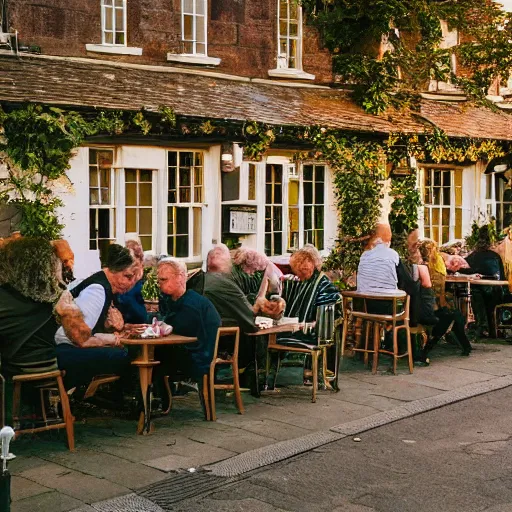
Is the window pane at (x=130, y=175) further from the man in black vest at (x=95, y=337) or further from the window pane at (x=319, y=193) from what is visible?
the man in black vest at (x=95, y=337)

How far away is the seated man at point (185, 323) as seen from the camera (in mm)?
8672

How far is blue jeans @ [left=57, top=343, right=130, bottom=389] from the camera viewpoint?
8.26m

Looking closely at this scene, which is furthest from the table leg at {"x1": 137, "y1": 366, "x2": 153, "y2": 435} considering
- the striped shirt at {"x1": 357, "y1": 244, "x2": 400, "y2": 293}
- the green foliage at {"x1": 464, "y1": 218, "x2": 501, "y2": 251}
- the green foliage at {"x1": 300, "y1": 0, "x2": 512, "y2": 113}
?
the green foliage at {"x1": 464, "y1": 218, "x2": 501, "y2": 251}

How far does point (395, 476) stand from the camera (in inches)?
282

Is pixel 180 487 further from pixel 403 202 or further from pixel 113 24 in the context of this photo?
pixel 403 202

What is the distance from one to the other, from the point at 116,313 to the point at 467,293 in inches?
269

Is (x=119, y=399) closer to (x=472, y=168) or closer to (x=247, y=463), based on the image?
(x=247, y=463)

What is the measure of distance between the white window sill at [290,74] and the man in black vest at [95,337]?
8.68m

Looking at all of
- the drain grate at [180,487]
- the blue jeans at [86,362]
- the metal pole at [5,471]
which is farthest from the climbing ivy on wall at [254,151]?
the metal pole at [5,471]

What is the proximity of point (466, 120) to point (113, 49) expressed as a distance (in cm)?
729

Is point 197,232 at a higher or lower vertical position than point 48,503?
higher

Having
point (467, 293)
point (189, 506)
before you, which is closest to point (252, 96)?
point (467, 293)

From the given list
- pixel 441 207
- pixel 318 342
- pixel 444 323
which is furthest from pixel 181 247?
pixel 441 207

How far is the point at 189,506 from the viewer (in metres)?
6.43
